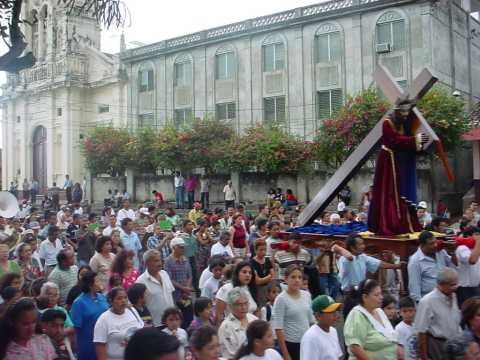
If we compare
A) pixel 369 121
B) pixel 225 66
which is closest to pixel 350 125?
pixel 369 121

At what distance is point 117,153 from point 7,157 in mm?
14986

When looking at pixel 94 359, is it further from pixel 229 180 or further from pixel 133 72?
pixel 133 72

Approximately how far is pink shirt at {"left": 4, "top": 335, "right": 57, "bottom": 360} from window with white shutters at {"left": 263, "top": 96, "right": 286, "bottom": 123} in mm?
25253

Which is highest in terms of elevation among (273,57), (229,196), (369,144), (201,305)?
(273,57)

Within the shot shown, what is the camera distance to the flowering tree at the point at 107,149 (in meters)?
29.6

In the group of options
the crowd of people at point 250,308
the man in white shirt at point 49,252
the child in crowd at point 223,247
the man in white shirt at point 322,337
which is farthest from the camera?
the man in white shirt at point 49,252

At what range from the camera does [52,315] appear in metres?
5.63

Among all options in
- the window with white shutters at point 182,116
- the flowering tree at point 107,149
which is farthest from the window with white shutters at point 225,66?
the flowering tree at point 107,149

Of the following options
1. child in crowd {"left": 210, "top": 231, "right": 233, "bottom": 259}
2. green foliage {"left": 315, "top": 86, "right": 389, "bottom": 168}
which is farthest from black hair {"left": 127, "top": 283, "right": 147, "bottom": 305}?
green foliage {"left": 315, "top": 86, "right": 389, "bottom": 168}

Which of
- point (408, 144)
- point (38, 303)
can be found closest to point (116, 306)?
point (38, 303)

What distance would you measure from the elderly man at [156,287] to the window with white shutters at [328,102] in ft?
71.0

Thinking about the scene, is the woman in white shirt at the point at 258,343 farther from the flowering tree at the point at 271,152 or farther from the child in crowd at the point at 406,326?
the flowering tree at the point at 271,152

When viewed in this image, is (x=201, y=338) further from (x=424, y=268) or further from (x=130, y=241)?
(x=130, y=241)

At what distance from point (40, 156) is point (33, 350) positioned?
36.9 m
